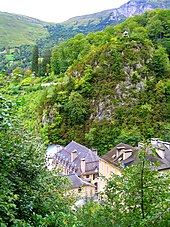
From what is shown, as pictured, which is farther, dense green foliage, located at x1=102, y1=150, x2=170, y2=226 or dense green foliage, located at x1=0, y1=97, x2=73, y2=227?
dense green foliage, located at x1=102, y1=150, x2=170, y2=226

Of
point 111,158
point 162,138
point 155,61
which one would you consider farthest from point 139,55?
point 111,158

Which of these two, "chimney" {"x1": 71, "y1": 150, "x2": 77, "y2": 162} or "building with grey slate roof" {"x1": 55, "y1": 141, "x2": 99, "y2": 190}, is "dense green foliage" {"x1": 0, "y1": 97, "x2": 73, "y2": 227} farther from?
"chimney" {"x1": 71, "y1": 150, "x2": 77, "y2": 162}

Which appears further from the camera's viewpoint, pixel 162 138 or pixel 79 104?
pixel 79 104

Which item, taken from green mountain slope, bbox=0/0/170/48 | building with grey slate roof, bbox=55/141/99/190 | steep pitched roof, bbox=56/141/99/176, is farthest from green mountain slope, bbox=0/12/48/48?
building with grey slate roof, bbox=55/141/99/190

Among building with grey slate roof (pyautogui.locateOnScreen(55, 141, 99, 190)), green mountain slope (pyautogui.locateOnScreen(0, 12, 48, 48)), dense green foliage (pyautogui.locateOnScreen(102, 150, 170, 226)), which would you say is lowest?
building with grey slate roof (pyautogui.locateOnScreen(55, 141, 99, 190))

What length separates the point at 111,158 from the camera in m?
25.3

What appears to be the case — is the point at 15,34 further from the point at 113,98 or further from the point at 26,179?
the point at 26,179

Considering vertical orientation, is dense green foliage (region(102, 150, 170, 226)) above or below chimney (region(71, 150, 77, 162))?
above

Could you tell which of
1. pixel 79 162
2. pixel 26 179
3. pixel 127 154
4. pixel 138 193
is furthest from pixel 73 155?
pixel 138 193

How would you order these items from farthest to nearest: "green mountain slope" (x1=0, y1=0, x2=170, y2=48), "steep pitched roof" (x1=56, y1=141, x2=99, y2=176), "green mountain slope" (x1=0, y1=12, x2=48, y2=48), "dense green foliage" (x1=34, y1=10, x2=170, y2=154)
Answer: "green mountain slope" (x1=0, y1=0, x2=170, y2=48) → "green mountain slope" (x1=0, y1=12, x2=48, y2=48) → "dense green foliage" (x1=34, y1=10, x2=170, y2=154) → "steep pitched roof" (x1=56, y1=141, x2=99, y2=176)

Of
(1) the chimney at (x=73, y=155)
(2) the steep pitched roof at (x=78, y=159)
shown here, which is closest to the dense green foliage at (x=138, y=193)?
(2) the steep pitched roof at (x=78, y=159)

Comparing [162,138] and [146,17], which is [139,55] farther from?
[146,17]

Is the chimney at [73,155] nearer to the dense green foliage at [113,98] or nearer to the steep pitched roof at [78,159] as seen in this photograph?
the steep pitched roof at [78,159]

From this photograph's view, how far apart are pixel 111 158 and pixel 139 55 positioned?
66.5ft
